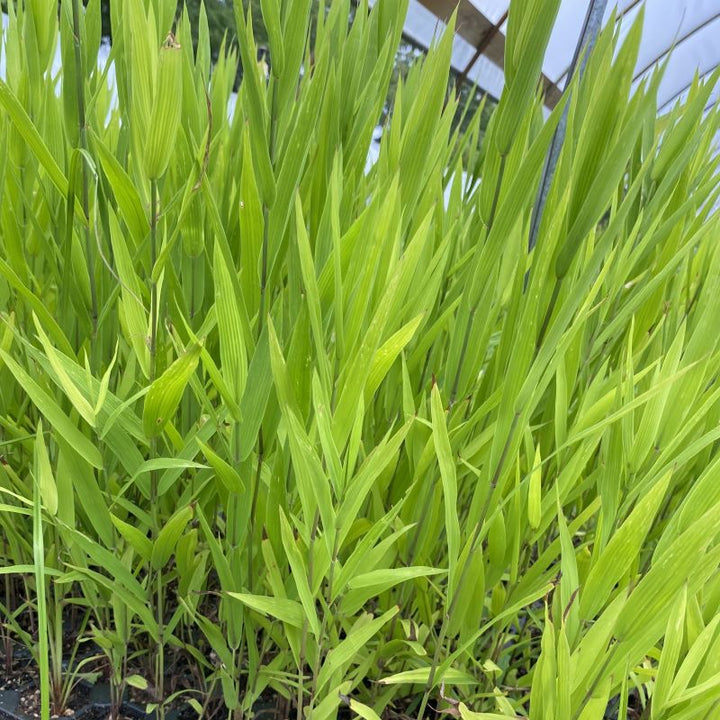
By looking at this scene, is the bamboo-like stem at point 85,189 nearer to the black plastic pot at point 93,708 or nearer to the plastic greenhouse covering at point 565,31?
the black plastic pot at point 93,708

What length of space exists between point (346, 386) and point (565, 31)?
368cm

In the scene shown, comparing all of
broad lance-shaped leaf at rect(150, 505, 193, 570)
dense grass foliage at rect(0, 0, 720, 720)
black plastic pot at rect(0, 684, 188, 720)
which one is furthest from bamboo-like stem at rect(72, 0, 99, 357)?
black plastic pot at rect(0, 684, 188, 720)

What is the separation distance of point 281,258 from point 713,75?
297 mm

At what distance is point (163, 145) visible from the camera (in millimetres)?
273

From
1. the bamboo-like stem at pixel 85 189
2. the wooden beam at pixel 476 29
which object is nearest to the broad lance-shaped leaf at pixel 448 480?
the bamboo-like stem at pixel 85 189

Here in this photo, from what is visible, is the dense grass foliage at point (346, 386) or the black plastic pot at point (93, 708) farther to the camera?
the black plastic pot at point (93, 708)

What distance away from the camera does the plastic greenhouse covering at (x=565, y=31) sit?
3070mm

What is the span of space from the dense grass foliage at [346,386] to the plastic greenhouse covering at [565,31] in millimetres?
2892

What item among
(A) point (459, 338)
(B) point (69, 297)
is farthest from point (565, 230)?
(B) point (69, 297)

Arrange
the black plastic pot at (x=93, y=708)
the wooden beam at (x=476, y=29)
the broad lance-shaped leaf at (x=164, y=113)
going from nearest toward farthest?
the broad lance-shaped leaf at (x=164, y=113) → the black plastic pot at (x=93, y=708) → the wooden beam at (x=476, y=29)

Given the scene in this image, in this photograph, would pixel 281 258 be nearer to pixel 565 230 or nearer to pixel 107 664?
pixel 565 230

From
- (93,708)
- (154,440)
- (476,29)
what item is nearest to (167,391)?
(154,440)

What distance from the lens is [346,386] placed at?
0.26 metres

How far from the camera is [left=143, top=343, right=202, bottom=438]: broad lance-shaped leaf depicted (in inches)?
11.0
